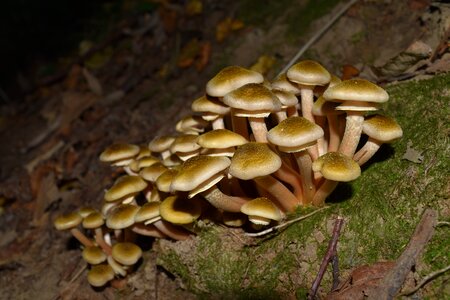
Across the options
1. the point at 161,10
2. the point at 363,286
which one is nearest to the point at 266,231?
the point at 363,286

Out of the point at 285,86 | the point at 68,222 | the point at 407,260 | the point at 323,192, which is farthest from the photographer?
the point at 68,222

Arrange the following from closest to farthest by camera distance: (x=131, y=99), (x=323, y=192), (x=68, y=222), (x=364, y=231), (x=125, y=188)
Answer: (x=364, y=231)
(x=323, y=192)
(x=125, y=188)
(x=68, y=222)
(x=131, y=99)

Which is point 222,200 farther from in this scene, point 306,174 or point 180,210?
point 306,174

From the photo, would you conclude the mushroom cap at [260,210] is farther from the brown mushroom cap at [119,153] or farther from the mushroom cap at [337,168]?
the brown mushroom cap at [119,153]

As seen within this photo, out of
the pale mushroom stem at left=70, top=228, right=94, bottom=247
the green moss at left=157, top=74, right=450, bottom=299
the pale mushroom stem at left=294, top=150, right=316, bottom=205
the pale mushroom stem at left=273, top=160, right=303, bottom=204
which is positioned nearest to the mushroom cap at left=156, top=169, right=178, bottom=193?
the green moss at left=157, top=74, right=450, bottom=299

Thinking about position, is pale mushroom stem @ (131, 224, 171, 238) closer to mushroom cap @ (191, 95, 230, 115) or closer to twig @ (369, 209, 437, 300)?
mushroom cap @ (191, 95, 230, 115)

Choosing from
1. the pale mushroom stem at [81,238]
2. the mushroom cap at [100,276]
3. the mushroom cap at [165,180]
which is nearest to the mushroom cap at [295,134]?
the mushroom cap at [165,180]

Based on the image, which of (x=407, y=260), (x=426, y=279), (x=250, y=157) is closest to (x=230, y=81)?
(x=250, y=157)
